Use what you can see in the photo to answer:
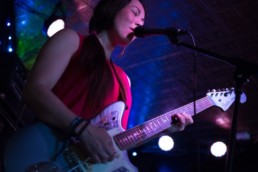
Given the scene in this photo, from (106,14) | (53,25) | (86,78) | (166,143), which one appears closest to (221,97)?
(106,14)

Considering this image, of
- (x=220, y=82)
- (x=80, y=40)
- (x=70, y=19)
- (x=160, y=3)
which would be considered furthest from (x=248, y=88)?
(x=80, y=40)

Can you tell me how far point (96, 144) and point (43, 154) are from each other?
0.22m

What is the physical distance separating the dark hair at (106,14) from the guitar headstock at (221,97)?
0.93 metres

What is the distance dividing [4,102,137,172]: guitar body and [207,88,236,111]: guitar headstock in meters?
1.17

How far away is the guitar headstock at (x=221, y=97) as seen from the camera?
2588mm

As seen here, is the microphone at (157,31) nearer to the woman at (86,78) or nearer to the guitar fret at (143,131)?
the woman at (86,78)

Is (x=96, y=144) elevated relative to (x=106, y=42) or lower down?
lower down

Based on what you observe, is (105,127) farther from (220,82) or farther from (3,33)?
(220,82)

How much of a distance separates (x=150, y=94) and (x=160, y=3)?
5.53 feet

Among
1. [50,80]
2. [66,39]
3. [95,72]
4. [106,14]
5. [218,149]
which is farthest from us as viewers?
[218,149]

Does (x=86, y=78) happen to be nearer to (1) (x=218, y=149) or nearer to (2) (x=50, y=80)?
(2) (x=50, y=80)

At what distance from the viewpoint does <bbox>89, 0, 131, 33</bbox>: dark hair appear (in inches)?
79.7

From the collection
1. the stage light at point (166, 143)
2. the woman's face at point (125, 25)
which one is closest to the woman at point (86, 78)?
the woman's face at point (125, 25)

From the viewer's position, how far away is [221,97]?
8.61 ft
